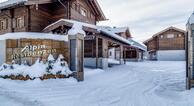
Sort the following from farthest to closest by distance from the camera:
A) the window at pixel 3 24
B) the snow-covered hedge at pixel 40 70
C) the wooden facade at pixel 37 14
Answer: the window at pixel 3 24 → the wooden facade at pixel 37 14 → the snow-covered hedge at pixel 40 70

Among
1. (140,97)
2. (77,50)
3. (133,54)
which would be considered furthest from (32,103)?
(133,54)

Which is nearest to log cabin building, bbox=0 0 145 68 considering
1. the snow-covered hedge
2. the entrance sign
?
the entrance sign

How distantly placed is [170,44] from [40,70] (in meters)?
34.1

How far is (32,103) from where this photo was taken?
6.41m

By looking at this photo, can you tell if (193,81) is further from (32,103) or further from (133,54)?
(133,54)

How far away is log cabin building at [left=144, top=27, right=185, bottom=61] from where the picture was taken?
37.9 meters

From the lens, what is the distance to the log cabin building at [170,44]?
37938 mm

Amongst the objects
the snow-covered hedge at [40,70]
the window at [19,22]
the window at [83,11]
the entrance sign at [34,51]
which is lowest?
the snow-covered hedge at [40,70]

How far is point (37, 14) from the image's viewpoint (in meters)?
17.3

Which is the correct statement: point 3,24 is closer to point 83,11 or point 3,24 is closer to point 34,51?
point 83,11

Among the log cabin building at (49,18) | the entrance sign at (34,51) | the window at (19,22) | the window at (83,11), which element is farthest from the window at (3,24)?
the entrance sign at (34,51)

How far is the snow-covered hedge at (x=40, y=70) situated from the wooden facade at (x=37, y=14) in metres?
6.67

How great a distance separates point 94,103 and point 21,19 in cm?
1414

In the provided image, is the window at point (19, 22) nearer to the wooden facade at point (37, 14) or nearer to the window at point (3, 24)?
the wooden facade at point (37, 14)
